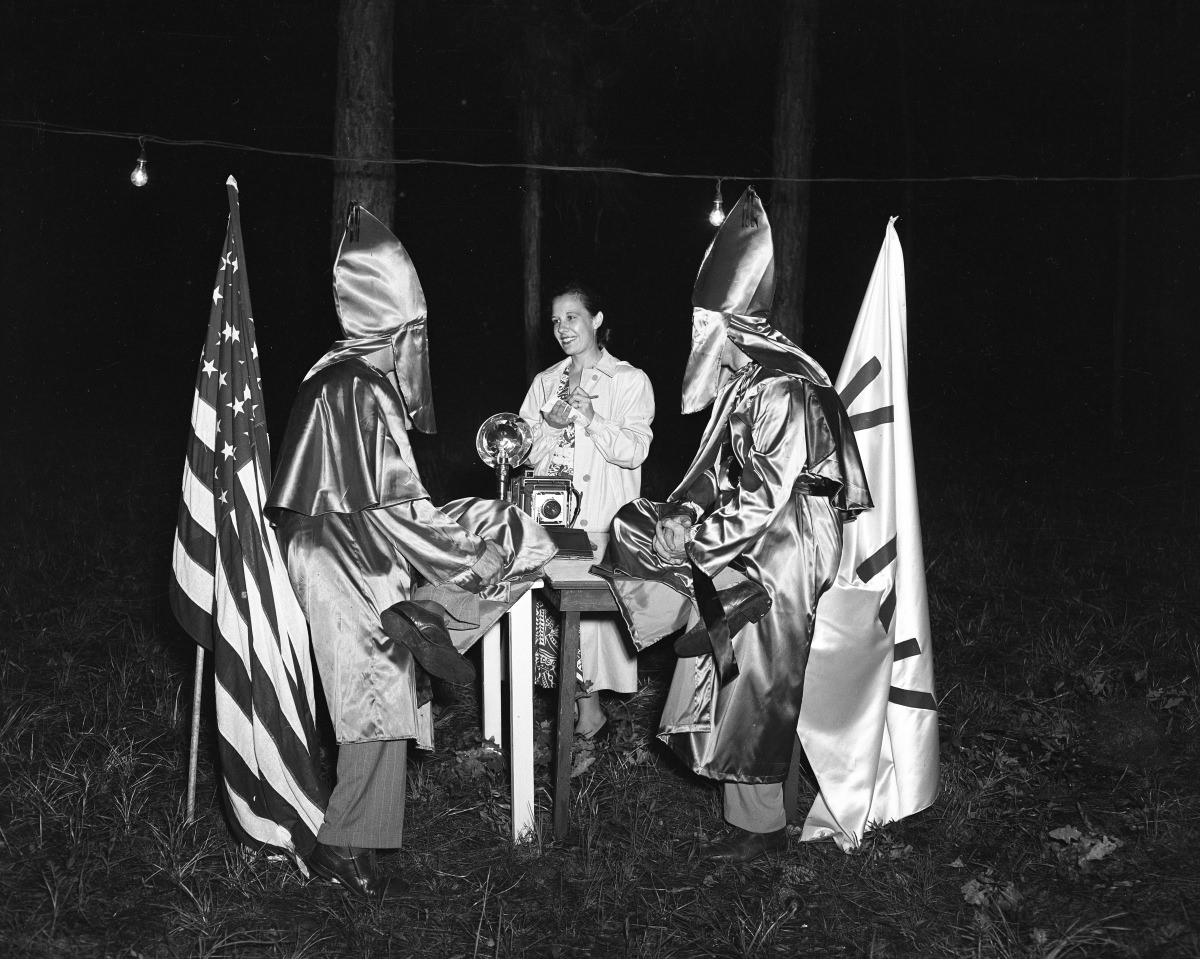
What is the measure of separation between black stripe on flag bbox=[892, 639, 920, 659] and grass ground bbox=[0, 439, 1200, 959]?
0.70 metres

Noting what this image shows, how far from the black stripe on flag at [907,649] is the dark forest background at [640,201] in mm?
7154

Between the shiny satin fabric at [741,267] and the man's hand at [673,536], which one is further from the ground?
the shiny satin fabric at [741,267]

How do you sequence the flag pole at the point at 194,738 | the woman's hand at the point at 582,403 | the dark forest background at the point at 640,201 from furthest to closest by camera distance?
the dark forest background at the point at 640,201
the woman's hand at the point at 582,403
the flag pole at the point at 194,738

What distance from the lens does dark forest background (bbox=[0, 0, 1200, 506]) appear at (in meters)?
14.3

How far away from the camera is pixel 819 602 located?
4.48 metres

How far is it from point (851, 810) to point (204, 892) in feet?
7.89

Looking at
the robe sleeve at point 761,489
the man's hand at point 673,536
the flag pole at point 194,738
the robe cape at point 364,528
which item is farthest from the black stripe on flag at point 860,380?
the flag pole at point 194,738

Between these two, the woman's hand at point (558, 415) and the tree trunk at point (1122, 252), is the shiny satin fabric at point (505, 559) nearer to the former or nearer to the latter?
the woman's hand at point (558, 415)

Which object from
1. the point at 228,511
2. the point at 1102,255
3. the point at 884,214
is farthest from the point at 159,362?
the point at 228,511

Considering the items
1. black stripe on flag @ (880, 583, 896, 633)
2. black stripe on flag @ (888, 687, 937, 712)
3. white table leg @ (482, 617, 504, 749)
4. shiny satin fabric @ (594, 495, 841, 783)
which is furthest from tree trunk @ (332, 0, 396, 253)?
black stripe on flag @ (888, 687, 937, 712)

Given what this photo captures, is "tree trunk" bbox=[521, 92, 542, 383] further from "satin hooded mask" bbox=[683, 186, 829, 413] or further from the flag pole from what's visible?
the flag pole

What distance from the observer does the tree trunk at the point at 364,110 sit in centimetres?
717

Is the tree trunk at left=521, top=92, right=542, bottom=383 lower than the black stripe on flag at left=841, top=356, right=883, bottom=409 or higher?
higher

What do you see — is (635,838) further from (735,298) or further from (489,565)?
(735,298)
